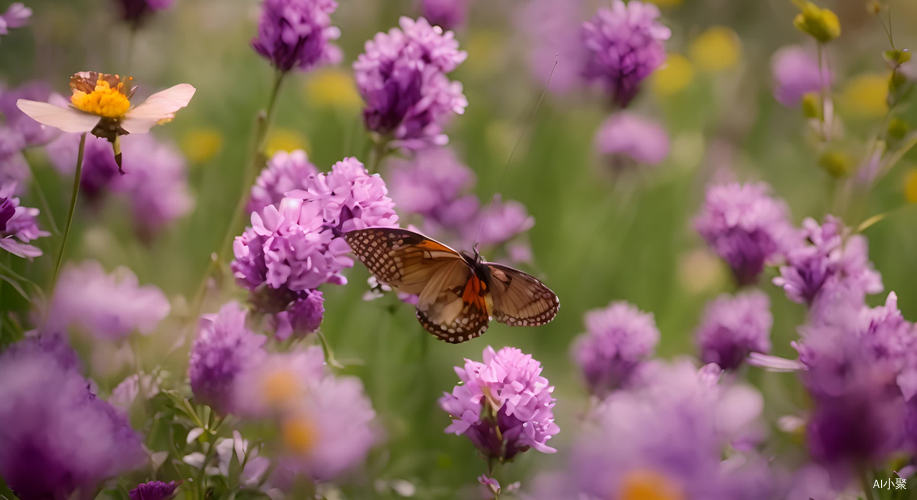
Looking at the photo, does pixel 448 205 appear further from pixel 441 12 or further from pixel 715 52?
pixel 715 52

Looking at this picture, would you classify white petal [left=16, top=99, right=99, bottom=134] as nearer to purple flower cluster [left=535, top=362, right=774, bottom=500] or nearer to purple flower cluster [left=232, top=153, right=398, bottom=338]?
purple flower cluster [left=232, top=153, right=398, bottom=338]

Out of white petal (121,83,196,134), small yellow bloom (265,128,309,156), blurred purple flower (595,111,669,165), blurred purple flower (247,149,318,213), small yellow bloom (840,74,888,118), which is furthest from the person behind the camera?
small yellow bloom (840,74,888,118)

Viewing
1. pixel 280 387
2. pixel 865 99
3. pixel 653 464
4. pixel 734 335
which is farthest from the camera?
pixel 865 99

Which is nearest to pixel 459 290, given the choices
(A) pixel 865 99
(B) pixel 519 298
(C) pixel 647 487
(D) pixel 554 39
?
(B) pixel 519 298

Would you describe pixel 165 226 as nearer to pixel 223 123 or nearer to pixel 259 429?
pixel 223 123

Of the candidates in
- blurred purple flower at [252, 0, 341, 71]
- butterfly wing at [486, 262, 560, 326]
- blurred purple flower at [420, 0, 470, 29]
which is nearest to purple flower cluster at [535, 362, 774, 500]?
butterfly wing at [486, 262, 560, 326]

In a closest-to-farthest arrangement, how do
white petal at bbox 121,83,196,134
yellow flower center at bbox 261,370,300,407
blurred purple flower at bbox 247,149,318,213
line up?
yellow flower center at bbox 261,370,300,407 → white petal at bbox 121,83,196,134 → blurred purple flower at bbox 247,149,318,213
